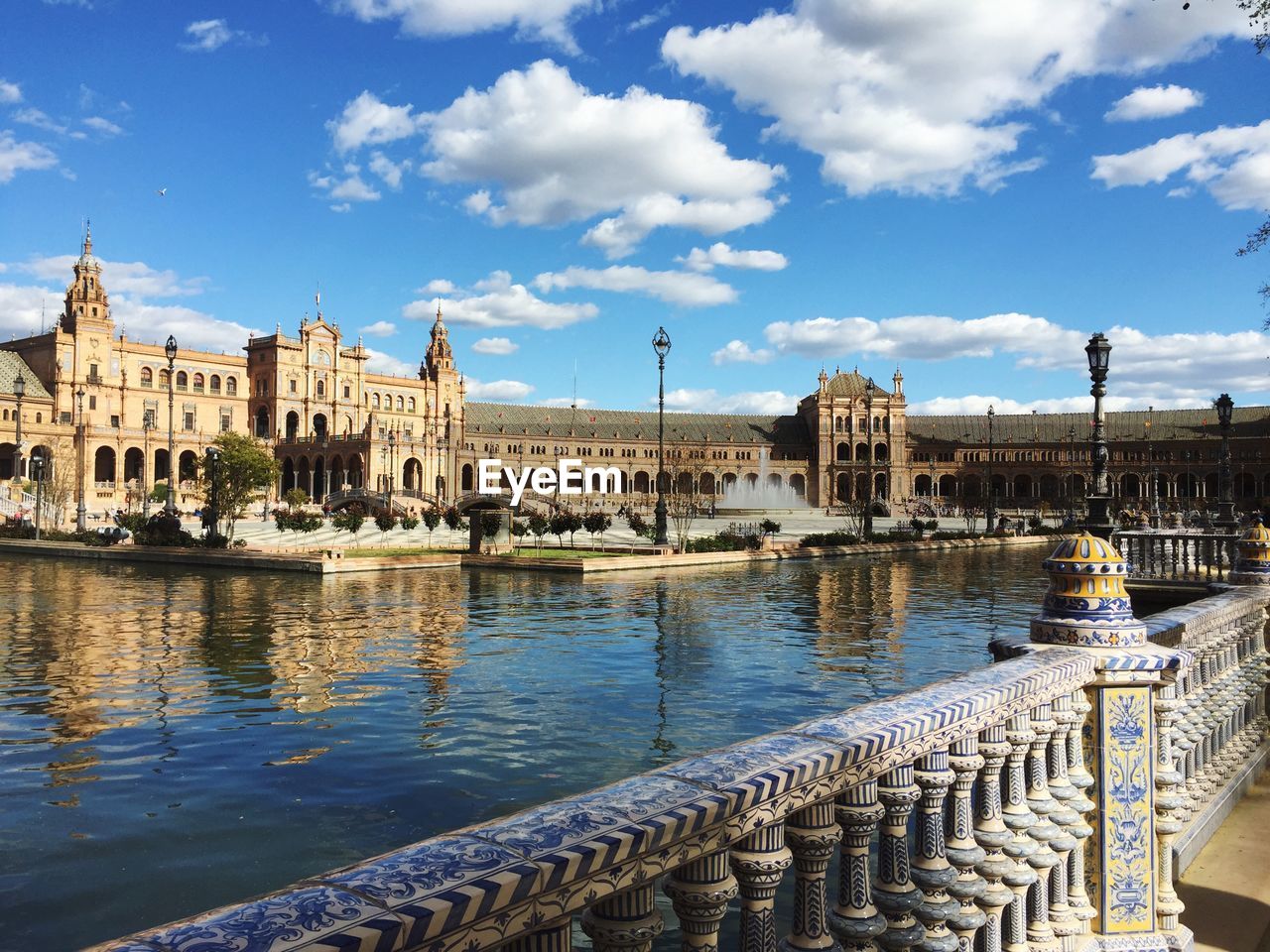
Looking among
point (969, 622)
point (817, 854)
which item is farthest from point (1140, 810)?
point (969, 622)

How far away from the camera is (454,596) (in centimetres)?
2006

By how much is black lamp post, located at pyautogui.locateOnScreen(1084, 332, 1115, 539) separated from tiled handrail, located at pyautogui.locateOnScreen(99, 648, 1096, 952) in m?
2.97

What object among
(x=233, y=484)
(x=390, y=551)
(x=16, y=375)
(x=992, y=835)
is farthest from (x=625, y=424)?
(x=992, y=835)

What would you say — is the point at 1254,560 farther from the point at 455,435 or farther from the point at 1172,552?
the point at 455,435

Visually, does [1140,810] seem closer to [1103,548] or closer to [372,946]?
[1103,548]

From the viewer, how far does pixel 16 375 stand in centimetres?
8450

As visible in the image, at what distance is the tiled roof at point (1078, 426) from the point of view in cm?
10625

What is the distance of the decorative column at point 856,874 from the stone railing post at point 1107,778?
1263 millimetres

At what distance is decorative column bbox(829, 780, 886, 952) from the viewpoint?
2.70 meters

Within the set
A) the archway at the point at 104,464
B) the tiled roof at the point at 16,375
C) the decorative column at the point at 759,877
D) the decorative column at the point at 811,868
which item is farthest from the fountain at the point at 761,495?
the decorative column at the point at 759,877

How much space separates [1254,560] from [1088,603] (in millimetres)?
5785

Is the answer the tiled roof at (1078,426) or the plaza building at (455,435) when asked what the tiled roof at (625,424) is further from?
the tiled roof at (1078,426)

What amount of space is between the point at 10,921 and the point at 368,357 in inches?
3967

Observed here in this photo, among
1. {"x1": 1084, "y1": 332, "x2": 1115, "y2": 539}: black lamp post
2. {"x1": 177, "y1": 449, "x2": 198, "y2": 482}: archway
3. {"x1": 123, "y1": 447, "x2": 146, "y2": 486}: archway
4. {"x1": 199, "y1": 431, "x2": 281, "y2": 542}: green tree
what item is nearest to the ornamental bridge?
{"x1": 1084, "y1": 332, "x2": 1115, "y2": 539}: black lamp post
